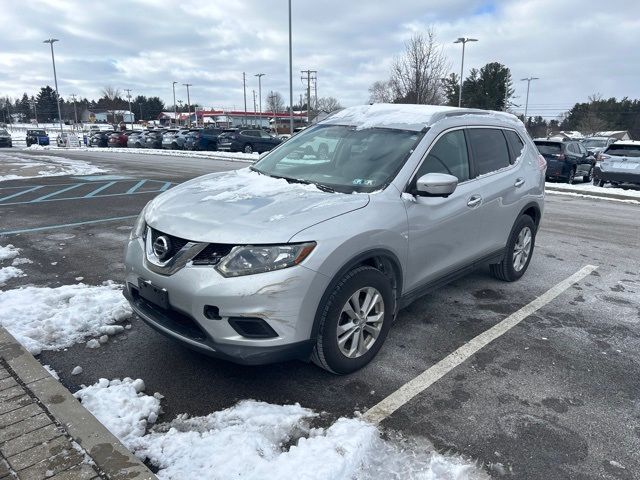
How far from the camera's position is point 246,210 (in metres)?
3.18

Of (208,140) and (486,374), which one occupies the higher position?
(208,140)

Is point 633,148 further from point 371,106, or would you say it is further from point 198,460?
point 198,460

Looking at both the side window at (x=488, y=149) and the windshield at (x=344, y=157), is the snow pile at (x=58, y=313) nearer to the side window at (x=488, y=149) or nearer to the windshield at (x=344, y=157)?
the windshield at (x=344, y=157)

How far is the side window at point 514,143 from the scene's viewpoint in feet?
16.9

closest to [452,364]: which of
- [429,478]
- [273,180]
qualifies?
[429,478]

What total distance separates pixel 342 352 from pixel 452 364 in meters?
0.92

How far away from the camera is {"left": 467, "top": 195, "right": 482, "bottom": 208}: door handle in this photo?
4265 mm

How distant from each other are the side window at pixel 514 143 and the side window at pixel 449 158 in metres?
1.01

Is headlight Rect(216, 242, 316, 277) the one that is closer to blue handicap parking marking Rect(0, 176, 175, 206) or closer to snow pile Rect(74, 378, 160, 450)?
snow pile Rect(74, 378, 160, 450)

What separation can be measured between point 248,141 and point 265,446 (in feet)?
95.6

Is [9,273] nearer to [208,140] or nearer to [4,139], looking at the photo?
[208,140]

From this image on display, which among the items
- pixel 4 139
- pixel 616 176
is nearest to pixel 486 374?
pixel 616 176

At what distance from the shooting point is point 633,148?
1507 centimetres

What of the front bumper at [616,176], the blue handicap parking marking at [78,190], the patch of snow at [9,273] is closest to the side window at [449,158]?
the patch of snow at [9,273]
